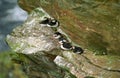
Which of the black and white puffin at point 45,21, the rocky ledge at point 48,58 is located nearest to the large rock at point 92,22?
the rocky ledge at point 48,58

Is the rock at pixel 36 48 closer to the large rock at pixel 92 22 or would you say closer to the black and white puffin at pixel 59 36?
the black and white puffin at pixel 59 36

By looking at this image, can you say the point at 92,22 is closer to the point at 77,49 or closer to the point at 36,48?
the point at 77,49

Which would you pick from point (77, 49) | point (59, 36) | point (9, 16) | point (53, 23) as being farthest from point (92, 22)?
point (9, 16)

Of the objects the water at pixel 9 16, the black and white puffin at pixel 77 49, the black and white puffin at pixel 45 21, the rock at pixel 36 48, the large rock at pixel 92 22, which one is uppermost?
the large rock at pixel 92 22

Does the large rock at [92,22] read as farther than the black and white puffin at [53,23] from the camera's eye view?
No

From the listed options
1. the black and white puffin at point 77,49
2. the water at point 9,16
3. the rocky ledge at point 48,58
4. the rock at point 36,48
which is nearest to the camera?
the rocky ledge at point 48,58

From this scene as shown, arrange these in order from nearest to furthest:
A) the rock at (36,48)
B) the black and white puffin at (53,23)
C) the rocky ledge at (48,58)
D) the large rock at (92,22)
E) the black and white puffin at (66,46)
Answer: the large rock at (92,22) → the rocky ledge at (48,58) → the black and white puffin at (66,46) → the rock at (36,48) → the black and white puffin at (53,23)

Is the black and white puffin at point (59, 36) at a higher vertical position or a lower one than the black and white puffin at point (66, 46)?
higher
